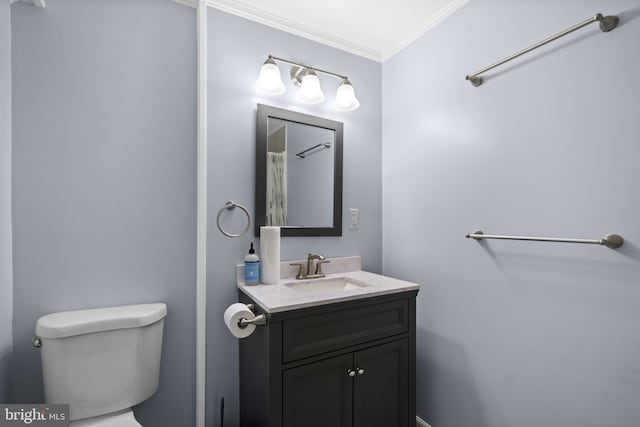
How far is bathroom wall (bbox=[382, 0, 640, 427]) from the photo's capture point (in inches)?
36.6

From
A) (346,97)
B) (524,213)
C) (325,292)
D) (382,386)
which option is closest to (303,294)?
(325,292)

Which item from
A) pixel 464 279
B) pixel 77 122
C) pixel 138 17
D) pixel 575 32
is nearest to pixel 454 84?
pixel 575 32

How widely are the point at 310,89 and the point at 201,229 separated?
3.00ft

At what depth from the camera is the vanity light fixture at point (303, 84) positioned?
1.42m

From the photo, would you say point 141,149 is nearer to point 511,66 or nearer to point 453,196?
point 453,196

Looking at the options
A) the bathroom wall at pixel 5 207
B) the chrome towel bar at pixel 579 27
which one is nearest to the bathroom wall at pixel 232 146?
the bathroom wall at pixel 5 207

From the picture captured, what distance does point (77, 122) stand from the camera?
3.92 ft

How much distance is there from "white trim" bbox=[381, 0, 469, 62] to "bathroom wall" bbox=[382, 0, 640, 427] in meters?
0.03

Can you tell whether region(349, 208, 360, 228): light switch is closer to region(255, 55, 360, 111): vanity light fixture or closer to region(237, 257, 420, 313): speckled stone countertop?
region(237, 257, 420, 313): speckled stone countertop

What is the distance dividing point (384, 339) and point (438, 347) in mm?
460

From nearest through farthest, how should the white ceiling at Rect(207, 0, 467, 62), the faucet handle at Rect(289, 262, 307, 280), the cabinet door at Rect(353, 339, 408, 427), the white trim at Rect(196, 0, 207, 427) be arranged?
the cabinet door at Rect(353, 339, 408, 427)
the white trim at Rect(196, 0, 207, 427)
the white ceiling at Rect(207, 0, 467, 62)
the faucet handle at Rect(289, 262, 307, 280)

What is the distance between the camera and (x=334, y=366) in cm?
116

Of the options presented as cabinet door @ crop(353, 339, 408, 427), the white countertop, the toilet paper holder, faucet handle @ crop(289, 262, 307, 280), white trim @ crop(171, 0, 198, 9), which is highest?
white trim @ crop(171, 0, 198, 9)

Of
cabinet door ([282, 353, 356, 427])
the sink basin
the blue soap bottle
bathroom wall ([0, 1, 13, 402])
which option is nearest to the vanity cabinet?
cabinet door ([282, 353, 356, 427])
